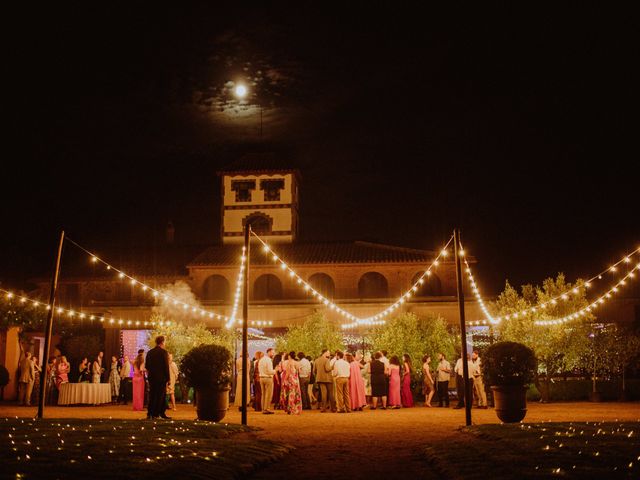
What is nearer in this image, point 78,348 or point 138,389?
point 138,389

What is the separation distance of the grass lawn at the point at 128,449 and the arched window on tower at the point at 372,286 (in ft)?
77.9

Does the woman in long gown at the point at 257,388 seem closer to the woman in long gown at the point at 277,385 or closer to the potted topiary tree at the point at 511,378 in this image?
the woman in long gown at the point at 277,385

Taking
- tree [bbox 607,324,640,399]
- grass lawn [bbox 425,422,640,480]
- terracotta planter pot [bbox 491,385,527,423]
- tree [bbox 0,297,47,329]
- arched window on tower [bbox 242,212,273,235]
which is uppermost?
arched window on tower [bbox 242,212,273,235]

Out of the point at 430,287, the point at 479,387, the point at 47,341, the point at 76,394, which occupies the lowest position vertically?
the point at 76,394

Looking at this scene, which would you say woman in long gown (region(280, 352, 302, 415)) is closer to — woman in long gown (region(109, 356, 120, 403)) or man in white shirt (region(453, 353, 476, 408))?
man in white shirt (region(453, 353, 476, 408))

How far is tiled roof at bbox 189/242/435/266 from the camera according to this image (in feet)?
112

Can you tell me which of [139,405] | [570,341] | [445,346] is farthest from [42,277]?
[570,341]

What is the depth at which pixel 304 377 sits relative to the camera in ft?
A: 58.4

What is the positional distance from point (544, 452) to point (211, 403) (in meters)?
6.58

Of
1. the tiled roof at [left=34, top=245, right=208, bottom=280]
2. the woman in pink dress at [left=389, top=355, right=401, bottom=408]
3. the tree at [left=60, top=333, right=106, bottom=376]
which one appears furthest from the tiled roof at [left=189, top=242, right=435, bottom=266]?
the woman in pink dress at [left=389, top=355, right=401, bottom=408]

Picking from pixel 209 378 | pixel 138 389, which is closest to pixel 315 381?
pixel 138 389

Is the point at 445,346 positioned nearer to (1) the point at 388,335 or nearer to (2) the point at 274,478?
(1) the point at 388,335

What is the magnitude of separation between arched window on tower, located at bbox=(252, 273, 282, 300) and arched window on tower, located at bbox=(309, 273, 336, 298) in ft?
5.96

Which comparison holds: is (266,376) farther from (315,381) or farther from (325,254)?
(325,254)
